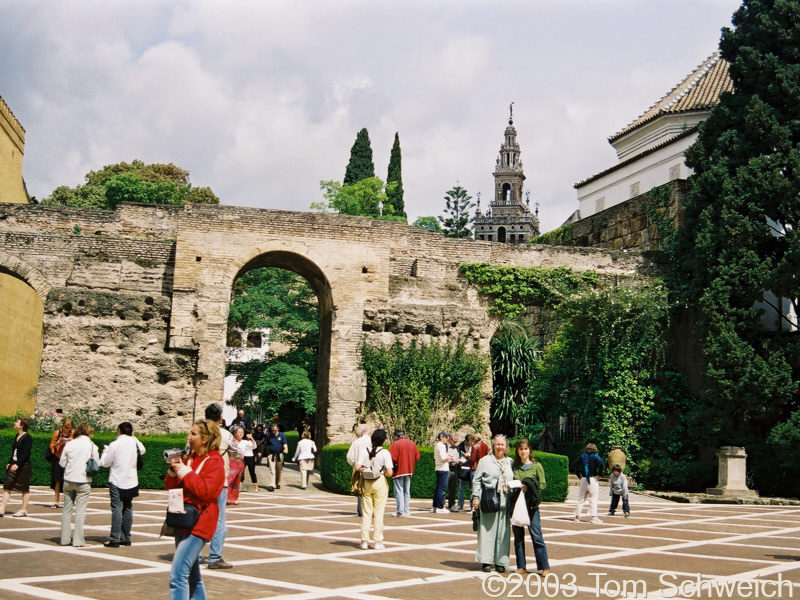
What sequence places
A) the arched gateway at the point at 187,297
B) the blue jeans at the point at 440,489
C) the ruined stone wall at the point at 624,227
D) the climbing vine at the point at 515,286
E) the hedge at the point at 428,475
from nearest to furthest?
the blue jeans at the point at 440,489, the hedge at the point at 428,475, the arched gateway at the point at 187,297, the climbing vine at the point at 515,286, the ruined stone wall at the point at 624,227

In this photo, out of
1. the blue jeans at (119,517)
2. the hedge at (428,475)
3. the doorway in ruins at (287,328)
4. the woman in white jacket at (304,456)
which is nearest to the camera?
the blue jeans at (119,517)

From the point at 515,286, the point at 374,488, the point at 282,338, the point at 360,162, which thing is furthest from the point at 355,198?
the point at 374,488

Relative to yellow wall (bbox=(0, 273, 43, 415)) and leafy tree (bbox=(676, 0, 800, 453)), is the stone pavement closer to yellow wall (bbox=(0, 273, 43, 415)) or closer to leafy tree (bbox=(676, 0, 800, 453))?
leafy tree (bbox=(676, 0, 800, 453))

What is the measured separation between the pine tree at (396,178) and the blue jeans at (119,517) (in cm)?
4308

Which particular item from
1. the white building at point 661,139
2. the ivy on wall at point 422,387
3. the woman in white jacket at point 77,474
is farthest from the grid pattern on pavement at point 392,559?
the white building at point 661,139

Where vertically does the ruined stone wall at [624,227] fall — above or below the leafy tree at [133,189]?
below

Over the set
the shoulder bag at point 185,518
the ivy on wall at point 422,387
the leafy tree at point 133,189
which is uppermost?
the leafy tree at point 133,189

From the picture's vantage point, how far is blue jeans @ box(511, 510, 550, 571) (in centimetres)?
908

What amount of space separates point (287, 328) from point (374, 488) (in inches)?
825

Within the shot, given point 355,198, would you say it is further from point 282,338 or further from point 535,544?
point 535,544

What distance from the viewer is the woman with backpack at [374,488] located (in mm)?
10938

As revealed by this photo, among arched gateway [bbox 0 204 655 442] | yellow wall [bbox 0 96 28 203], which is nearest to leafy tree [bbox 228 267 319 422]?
arched gateway [bbox 0 204 655 442]

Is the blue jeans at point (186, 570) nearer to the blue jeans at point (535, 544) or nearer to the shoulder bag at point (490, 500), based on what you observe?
the shoulder bag at point (490, 500)

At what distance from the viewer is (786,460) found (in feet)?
68.9
